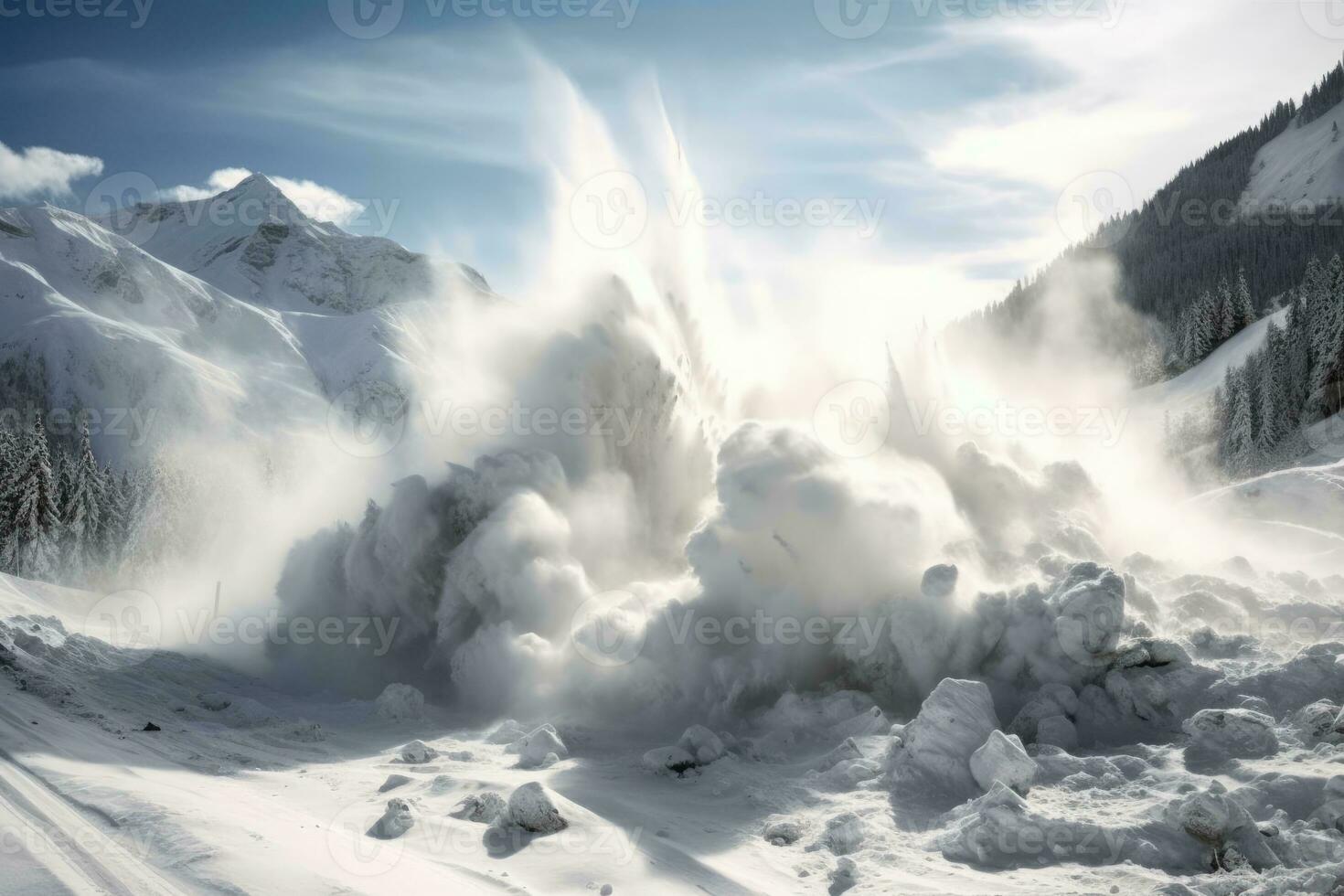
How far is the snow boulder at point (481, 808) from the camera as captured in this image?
40.5 feet

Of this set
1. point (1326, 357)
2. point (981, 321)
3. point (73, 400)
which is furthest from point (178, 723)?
point (981, 321)

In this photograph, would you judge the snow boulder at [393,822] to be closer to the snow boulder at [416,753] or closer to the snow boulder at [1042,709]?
the snow boulder at [416,753]

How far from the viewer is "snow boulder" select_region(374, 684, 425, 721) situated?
19.9 metres

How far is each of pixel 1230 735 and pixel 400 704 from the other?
17649 millimetres

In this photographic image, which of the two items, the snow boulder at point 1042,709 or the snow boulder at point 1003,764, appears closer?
the snow boulder at point 1003,764

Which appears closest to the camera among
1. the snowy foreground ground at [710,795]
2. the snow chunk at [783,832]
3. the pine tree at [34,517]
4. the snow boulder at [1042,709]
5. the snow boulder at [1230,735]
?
the snowy foreground ground at [710,795]

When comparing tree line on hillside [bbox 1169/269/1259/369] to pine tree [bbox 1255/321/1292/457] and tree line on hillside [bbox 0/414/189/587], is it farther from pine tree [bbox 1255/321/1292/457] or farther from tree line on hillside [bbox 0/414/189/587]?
tree line on hillside [bbox 0/414/189/587]

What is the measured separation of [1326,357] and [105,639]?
67343 millimetres

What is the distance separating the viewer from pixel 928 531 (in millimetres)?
20672

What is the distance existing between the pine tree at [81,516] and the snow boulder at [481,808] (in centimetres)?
4466

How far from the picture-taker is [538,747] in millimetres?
16344

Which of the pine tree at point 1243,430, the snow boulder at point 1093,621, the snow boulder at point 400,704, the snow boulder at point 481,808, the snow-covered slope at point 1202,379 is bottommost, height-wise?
the snow boulder at point 400,704

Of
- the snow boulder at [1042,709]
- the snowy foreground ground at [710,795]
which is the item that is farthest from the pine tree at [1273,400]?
the snow boulder at [1042,709]

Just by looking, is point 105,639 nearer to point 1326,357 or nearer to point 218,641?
point 218,641
